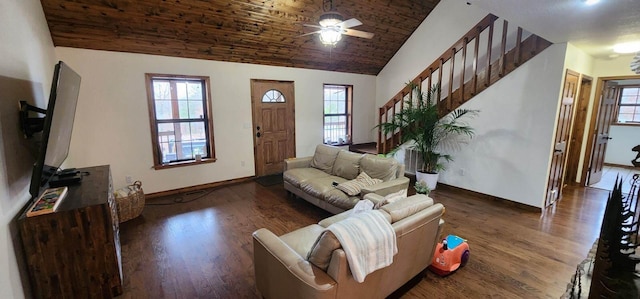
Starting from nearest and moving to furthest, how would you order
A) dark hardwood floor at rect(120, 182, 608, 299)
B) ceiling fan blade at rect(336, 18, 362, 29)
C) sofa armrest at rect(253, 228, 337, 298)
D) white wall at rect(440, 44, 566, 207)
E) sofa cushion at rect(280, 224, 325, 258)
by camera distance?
sofa armrest at rect(253, 228, 337, 298)
sofa cushion at rect(280, 224, 325, 258)
dark hardwood floor at rect(120, 182, 608, 299)
ceiling fan blade at rect(336, 18, 362, 29)
white wall at rect(440, 44, 566, 207)

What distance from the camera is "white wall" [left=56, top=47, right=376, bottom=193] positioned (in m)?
3.70

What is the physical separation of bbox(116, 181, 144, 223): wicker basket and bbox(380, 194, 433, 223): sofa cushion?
3.26 meters

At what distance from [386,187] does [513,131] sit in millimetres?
2359

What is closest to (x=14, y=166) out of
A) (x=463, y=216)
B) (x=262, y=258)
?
(x=262, y=258)

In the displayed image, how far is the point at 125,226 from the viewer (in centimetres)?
333

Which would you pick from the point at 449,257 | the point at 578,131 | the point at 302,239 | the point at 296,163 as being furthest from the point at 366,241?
the point at 578,131

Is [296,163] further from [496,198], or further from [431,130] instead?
[496,198]

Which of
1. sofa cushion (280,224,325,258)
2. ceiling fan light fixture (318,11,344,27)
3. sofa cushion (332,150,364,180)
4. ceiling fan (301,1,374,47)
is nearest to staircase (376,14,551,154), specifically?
sofa cushion (332,150,364,180)

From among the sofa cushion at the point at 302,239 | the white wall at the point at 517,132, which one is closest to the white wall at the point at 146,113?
the sofa cushion at the point at 302,239

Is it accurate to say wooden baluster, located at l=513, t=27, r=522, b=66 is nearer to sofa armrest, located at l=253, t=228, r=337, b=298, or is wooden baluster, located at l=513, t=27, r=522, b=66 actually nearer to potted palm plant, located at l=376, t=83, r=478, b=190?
potted palm plant, located at l=376, t=83, r=478, b=190

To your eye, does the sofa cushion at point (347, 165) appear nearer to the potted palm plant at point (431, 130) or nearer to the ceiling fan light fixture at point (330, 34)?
the potted palm plant at point (431, 130)

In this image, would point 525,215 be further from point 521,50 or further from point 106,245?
point 106,245

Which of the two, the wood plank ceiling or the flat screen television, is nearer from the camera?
the flat screen television

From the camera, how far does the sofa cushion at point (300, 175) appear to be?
388 centimetres
